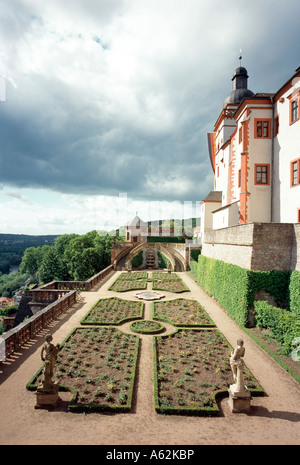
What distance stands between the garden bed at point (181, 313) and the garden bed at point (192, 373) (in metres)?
1.70

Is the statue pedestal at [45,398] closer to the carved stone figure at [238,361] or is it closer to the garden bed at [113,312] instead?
the carved stone figure at [238,361]

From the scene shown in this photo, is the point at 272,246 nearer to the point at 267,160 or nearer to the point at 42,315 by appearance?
the point at 267,160

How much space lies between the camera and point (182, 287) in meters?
24.0

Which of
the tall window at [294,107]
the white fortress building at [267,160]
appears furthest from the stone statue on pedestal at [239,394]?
the tall window at [294,107]

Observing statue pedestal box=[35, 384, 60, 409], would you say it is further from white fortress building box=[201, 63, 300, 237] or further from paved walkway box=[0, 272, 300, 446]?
white fortress building box=[201, 63, 300, 237]

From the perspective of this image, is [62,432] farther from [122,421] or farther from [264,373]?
[264,373]

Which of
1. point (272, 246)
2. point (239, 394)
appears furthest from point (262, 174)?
point (239, 394)

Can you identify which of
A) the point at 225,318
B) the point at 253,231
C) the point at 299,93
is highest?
the point at 299,93

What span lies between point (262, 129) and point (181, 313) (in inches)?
646

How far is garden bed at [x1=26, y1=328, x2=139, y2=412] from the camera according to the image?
23.5ft

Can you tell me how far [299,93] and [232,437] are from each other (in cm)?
1916

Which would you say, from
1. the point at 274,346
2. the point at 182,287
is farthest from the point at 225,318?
the point at 182,287

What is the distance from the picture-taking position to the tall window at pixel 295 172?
54.9ft

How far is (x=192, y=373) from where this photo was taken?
877 centimetres
